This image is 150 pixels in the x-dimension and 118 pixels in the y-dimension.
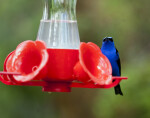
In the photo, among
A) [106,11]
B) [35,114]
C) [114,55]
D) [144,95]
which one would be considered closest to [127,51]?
[106,11]

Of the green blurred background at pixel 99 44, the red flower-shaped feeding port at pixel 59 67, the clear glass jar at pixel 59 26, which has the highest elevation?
the clear glass jar at pixel 59 26

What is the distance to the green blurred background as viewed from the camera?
6.62 m

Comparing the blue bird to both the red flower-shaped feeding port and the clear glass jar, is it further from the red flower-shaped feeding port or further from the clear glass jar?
the red flower-shaped feeding port

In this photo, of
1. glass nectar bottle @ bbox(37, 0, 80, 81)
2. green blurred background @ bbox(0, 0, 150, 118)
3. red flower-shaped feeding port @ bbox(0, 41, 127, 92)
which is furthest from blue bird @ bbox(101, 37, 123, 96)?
green blurred background @ bbox(0, 0, 150, 118)

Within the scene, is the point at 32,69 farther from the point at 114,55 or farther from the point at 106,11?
the point at 106,11

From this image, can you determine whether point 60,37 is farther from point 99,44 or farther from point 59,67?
point 99,44

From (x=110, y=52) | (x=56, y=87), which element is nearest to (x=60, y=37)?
(x=56, y=87)

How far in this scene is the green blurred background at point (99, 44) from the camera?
261 inches

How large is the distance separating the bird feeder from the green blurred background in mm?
3159

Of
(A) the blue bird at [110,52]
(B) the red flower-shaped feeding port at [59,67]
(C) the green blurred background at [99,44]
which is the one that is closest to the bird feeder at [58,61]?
(B) the red flower-shaped feeding port at [59,67]

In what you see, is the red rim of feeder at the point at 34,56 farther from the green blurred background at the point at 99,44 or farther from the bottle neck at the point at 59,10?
the green blurred background at the point at 99,44

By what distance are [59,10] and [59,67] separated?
20.6 inches

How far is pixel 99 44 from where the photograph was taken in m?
7.23

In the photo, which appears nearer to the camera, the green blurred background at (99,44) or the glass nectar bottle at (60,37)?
the glass nectar bottle at (60,37)
